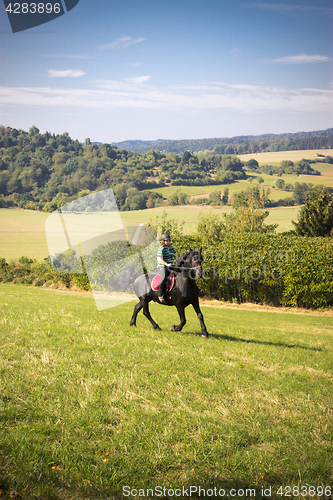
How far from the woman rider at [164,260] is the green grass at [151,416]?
1939 millimetres

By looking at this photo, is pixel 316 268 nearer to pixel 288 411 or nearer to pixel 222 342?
pixel 222 342

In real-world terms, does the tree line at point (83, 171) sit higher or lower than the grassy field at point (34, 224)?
higher

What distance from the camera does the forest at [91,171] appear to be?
96000 mm

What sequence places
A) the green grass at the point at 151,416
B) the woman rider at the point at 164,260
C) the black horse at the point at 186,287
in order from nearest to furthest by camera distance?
the green grass at the point at 151,416 → the black horse at the point at 186,287 → the woman rider at the point at 164,260

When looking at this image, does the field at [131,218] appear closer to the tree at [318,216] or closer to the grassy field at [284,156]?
the tree at [318,216]

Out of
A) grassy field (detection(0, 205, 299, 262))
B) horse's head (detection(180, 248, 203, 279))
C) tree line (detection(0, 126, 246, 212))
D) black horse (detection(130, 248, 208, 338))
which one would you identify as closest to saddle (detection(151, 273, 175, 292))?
black horse (detection(130, 248, 208, 338))

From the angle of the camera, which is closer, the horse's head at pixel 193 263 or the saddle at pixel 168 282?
the horse's head at pixel 193 263

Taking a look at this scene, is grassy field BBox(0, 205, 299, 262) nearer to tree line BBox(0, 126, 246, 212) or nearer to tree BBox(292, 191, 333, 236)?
tree line BBox(0, 126, 246, 212)

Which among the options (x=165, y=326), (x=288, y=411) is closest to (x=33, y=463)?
(x=288, y=411)

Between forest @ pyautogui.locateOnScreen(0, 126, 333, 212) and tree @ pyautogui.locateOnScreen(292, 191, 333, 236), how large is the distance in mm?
49875

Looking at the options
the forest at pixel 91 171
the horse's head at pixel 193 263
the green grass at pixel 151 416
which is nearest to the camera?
the green grass at pixel 151 416

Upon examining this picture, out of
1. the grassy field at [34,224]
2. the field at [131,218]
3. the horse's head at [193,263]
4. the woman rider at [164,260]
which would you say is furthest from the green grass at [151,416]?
the grassy field at [34,224]

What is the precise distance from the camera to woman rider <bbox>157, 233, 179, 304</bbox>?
1042 centimetres

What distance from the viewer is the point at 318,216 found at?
126 ft
